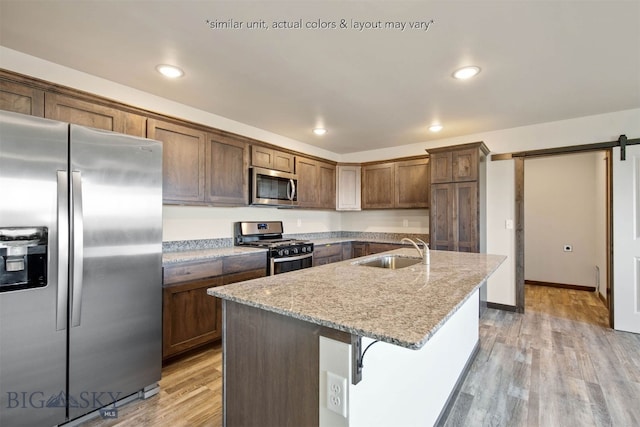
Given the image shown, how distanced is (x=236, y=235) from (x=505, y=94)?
323cm

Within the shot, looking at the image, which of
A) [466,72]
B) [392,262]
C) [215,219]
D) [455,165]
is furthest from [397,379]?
[455,165]

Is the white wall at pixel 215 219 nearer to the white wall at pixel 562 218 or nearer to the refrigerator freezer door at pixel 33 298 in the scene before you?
the refrigerator freezer door at pixel 33 298

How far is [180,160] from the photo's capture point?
2824 mm

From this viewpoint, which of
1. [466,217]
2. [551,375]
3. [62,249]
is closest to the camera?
[62,249]

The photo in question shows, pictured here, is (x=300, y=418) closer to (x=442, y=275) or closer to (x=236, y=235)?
(x=442, y=275)

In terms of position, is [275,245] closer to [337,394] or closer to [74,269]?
[74,269]

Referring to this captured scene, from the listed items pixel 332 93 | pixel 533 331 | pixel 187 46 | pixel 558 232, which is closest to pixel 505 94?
pixel 332 93

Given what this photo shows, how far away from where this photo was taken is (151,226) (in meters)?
2.09

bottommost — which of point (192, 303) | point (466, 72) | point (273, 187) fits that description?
point (192, 303)

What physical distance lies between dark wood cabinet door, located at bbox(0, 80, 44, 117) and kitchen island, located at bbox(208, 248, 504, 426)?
1.88 m

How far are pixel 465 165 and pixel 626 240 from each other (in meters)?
1.83

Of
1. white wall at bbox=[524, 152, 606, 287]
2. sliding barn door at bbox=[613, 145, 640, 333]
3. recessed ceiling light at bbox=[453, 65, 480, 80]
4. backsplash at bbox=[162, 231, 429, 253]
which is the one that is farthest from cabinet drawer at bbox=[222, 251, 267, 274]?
white wall at bbox=[524, 152, 606, 287]

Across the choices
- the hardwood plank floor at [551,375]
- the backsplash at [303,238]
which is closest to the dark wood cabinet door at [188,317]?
the backsplash at [303,238]

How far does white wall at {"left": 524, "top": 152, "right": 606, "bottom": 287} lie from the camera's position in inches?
195
